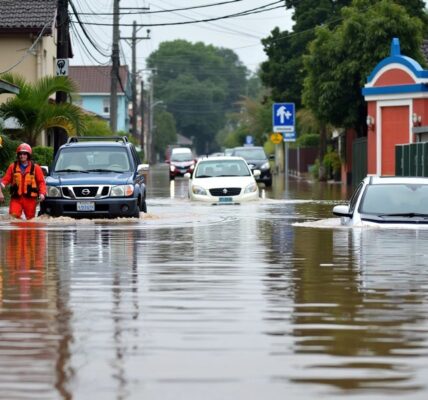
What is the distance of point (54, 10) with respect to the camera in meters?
54.7

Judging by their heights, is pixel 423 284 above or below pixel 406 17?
below

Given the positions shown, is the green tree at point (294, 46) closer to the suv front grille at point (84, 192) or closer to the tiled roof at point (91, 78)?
the tiled roof at point (91, 78)

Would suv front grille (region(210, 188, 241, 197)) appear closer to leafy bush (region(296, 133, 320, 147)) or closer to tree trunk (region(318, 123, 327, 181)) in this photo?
tree trunk (region(318, 123, 327, 181))

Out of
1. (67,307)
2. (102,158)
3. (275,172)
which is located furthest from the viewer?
(275,172)

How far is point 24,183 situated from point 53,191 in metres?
0.75

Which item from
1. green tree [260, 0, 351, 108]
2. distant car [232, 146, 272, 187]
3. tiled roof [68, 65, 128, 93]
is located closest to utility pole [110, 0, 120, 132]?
distant car [232, 146, 272, 187]

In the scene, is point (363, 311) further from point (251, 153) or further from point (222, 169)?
point (251, 153)

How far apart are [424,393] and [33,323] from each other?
4224 mm

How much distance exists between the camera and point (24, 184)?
27.1 meters

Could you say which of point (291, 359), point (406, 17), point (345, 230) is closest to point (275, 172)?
point (406, 17)

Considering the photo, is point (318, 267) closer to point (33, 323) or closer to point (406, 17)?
point (33, 323)

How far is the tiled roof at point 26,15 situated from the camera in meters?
53.8

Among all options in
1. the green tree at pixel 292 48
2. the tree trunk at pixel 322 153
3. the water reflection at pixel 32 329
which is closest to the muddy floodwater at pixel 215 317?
the water reflection at pixel 32 329

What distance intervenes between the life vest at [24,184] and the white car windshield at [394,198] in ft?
25.4
